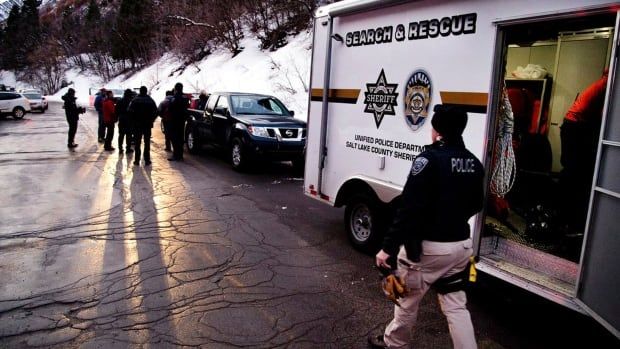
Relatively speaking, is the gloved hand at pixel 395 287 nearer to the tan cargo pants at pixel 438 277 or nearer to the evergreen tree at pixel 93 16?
the tan cargo pants at pixel 438 277

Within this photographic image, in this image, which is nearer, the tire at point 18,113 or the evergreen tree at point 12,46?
the tire at point 18,113

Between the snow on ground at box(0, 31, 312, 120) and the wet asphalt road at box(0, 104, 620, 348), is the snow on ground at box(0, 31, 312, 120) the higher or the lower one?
the higher one

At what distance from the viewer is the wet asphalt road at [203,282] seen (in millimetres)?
3758

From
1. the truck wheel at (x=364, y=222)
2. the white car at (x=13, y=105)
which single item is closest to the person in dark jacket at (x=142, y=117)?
the truck wheel at (x=364, y=222)

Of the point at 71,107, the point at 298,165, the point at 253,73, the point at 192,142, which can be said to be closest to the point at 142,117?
the point at 192,142

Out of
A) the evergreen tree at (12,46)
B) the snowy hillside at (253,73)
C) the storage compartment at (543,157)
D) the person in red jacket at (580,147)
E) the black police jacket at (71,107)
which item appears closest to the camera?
the storage compartment at (543,157)

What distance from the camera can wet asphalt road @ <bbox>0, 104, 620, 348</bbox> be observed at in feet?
12.3

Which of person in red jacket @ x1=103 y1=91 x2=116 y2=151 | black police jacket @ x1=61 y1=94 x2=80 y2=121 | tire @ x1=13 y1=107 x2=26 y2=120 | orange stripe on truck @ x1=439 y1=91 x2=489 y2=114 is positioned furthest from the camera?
tire @ x1=13 y1=107 x2=26 y2=120

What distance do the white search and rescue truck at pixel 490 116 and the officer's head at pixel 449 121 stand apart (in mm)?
1050

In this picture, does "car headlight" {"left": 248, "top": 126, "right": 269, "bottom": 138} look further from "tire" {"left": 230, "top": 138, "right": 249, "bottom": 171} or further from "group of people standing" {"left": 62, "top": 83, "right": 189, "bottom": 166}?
"group of people standing" {"left": 62, "top": 83, "right": 189, "bottom": 166}

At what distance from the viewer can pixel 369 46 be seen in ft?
17.2

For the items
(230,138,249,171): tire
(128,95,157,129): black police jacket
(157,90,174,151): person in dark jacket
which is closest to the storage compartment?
(230,138,249,171): tire

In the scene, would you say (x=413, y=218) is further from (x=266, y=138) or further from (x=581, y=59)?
(x=266, y=138)

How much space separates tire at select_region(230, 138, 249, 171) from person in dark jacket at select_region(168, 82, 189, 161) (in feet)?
5.63
